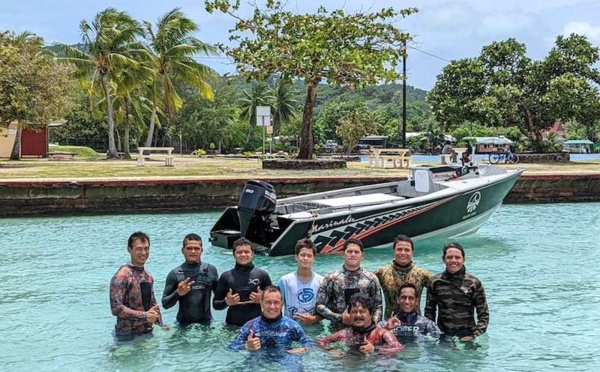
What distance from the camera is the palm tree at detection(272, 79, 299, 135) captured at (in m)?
67.0

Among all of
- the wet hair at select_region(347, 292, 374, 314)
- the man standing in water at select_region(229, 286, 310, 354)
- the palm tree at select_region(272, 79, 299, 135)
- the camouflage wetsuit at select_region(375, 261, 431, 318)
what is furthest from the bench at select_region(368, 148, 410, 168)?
the palm tree at select_region(272, 79, 299, 135)

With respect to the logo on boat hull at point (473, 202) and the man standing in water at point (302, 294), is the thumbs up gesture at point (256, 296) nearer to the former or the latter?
the man standing in water at point (302, 294)

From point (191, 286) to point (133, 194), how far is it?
12.7 m

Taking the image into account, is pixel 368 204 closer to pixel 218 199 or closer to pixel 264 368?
pixel 264 368

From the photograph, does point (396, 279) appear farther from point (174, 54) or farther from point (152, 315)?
point (174, 54)

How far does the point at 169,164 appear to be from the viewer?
26.4 meters

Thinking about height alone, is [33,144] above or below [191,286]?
above

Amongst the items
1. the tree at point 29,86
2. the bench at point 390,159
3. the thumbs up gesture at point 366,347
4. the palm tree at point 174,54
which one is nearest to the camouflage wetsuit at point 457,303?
the thumbs up gesture at point 366,347

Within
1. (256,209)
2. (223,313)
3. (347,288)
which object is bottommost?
(223,313)

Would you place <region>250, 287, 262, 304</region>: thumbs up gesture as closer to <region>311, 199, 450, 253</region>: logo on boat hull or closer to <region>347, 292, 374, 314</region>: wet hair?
<region>347, 292, 374, 314</region>: wet hair

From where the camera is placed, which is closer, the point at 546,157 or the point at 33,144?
the point at 546,157

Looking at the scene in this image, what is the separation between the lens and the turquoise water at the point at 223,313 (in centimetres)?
596

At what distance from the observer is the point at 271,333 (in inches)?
222

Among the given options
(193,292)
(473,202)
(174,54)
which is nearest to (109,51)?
(174,54)
